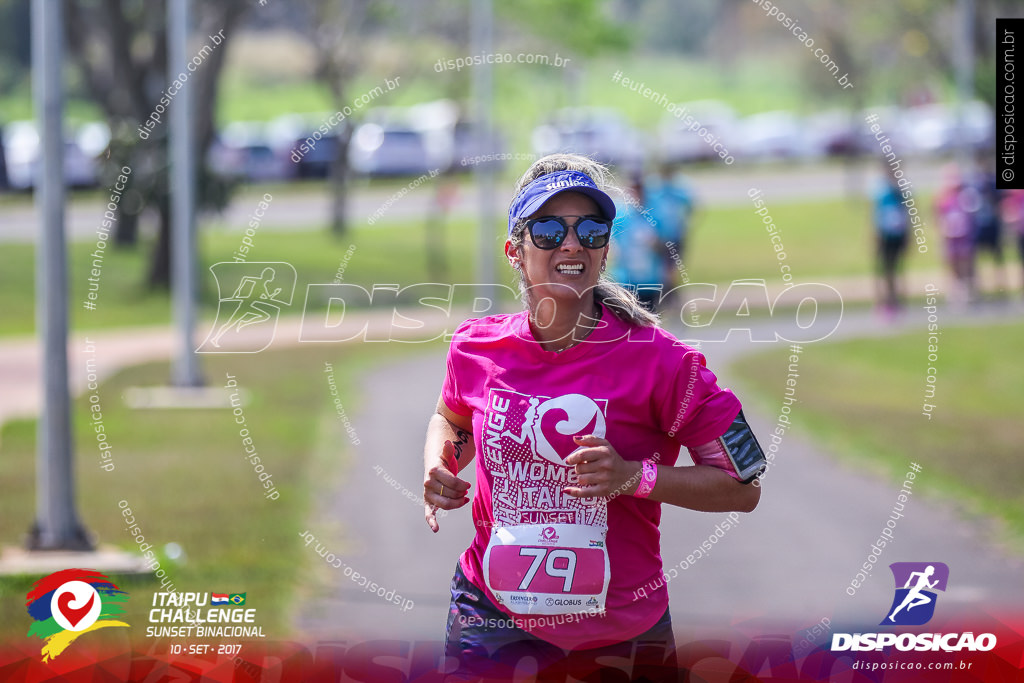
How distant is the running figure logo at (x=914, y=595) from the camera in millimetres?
5422

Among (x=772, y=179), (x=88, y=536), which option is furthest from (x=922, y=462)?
(x=772, y=179)

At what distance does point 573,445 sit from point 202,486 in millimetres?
6464

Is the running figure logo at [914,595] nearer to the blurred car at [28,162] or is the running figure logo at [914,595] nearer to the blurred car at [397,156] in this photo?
the blurred car at [397,156]

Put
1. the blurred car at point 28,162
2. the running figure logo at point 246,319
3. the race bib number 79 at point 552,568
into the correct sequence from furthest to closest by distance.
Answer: the blurred car at point 28,162
the running figure logo at point 246,319
the race bib number 79 at point 552,568

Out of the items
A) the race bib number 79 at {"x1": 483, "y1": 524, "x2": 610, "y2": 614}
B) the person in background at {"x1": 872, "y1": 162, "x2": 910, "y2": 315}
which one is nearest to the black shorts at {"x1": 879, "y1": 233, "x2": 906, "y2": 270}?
the person in background at {"x1": 872, "y1": 162, "x2": 910, "y2": 315}

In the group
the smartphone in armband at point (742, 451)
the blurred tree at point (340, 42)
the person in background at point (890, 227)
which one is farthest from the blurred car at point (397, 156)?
the smartphone in armband at point (742, 451)

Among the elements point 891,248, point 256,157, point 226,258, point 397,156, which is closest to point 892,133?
point 397,156

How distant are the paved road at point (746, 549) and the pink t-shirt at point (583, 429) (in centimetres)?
272

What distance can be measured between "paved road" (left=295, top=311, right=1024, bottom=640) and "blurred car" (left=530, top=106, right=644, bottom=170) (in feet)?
47.8

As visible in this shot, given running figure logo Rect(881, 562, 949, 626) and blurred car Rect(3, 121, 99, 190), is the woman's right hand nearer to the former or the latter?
running figure logo Rect(881, 562, 949, 626)

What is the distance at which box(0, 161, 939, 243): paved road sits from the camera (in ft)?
107

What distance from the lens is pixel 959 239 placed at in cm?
1939

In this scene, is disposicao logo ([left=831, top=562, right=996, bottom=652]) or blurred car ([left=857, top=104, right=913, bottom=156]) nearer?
disposicao logo ([left=831, top=562, right=996, bottom=652])

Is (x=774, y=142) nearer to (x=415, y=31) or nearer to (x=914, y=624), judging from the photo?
(x=415, y=31)
